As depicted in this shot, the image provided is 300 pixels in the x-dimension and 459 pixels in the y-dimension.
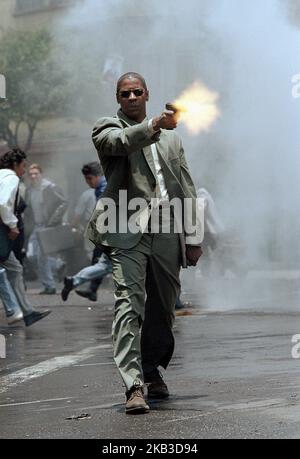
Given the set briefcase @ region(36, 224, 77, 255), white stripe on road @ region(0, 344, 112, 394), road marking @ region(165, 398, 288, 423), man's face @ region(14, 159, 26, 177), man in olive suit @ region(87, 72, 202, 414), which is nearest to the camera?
road marking @ region(165, 398, 288, 423)

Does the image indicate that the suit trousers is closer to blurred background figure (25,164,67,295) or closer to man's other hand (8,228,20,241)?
man's other hand (8,228,20,241)

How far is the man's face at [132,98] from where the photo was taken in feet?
24.4

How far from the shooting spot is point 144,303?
7.48 meters

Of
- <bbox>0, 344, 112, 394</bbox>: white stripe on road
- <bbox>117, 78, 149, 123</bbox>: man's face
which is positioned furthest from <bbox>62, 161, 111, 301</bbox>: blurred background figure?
<bbox>117, 78, 149, 123</bbox>: man's face

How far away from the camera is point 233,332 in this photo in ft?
36.3

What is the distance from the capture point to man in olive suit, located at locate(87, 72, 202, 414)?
726 cm

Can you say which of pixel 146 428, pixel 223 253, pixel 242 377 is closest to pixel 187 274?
pixel 223 253

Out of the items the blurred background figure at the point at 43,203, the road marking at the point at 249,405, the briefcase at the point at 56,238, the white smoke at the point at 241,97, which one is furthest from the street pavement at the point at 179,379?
the blurred background figure at the point at 43,203

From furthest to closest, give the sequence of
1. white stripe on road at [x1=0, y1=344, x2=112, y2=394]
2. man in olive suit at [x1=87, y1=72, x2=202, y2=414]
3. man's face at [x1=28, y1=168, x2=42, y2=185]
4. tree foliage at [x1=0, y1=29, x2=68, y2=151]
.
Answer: tree foliage at [x1=0, y1=29, x2=68, y2=151] → man's face at [x1=28, y1=168, x2=42, y2=185] → white stripe on road at [x1=0, y1=344, x2=112, y2=394] → man in olive suit at [x1=87, y1=72, x2=202, y2=414]

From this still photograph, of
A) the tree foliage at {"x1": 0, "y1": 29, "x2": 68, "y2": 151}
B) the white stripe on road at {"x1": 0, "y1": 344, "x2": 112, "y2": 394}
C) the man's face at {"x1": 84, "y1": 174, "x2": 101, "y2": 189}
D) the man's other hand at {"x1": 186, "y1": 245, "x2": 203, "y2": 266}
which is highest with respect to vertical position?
the tree foliage at {"x1": 0, "y1": 29, "x2": 68, "y2": 151}

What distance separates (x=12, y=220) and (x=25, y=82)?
16.2m

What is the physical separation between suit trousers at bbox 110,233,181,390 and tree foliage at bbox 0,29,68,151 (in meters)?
17.5

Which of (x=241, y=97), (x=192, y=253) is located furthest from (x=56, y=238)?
(x=192, y=253)

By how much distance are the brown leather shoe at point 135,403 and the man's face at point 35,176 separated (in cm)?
1144
